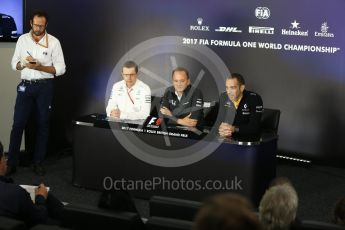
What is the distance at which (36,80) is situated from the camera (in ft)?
21.0

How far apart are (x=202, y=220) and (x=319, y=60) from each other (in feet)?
18.5

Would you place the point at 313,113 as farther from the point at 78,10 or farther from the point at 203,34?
the point at 78,10

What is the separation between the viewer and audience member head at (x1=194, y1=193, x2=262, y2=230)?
5.45 feet

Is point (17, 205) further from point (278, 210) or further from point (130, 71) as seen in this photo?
point (130, 71)

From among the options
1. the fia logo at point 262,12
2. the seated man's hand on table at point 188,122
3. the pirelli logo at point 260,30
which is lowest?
the seated man's hand on table at point 188,122

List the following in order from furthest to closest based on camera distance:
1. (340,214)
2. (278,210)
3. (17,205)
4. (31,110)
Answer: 1. (31,110)
2. (17,205)
3. (340,214)
4. (278,210)

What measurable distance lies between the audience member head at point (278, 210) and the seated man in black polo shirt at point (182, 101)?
2.78 m

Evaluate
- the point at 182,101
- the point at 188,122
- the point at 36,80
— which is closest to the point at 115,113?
the point at 182,101

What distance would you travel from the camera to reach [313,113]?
7160 millimetres

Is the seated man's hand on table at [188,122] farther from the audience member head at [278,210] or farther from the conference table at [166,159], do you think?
the audience member head at [278,210]

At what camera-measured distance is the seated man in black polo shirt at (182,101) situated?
5.87 meters

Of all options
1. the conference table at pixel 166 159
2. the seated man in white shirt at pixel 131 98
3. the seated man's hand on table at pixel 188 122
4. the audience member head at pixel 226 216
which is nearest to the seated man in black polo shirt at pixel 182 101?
the seated man's hand on table at pixel 188 122

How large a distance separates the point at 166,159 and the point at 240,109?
854 millimetres

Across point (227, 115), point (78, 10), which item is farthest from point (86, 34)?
point (227, 115)
